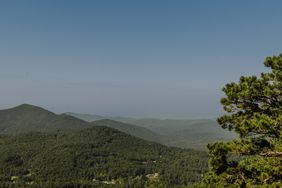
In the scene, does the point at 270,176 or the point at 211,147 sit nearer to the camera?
the point at 270,176

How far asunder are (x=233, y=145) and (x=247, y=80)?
Result: 585 centimetres

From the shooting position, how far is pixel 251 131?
28.1 meters

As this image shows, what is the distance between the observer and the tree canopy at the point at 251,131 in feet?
87.6

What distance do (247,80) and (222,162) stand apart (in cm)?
746

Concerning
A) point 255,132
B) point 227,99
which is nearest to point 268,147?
point 255,132

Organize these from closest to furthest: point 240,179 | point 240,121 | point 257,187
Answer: point 257,187, point 240,179, point 240,121

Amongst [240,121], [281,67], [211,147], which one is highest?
[281,67]

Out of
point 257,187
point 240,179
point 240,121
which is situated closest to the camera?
point 257,187

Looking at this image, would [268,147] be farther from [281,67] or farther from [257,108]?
[281,67]

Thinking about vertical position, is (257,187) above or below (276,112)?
below

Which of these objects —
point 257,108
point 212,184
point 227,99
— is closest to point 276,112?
point 257,108

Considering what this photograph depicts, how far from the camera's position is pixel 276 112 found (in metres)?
28.6

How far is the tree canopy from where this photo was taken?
1051 inches

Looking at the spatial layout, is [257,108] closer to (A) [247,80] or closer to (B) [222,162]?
(A) [247,80]
